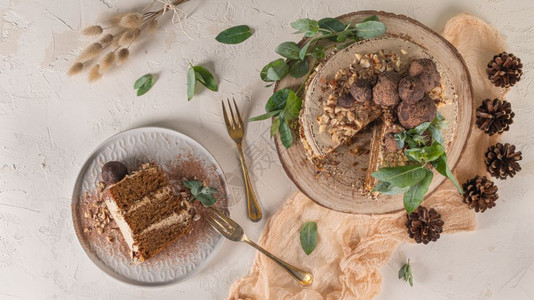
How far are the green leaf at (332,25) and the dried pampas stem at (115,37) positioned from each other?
0.85 m

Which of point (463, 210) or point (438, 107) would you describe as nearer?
point (438, 107)

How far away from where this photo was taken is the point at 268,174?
8.79ft

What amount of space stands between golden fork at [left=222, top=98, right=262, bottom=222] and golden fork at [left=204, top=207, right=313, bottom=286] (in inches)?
5.6

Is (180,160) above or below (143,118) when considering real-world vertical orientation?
below

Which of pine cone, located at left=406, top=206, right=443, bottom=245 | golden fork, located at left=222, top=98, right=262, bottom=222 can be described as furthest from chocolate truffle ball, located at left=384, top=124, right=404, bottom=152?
golden fork, located at left=222, top=98, right=262, bottom=222

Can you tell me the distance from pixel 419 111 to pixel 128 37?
5.43ft

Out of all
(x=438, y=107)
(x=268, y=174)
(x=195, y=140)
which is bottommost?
(x=268, y=174)

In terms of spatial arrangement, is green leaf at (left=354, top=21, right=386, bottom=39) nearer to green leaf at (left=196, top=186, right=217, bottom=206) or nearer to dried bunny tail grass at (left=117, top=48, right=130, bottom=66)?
green leaf at (left=196, top=186, right=217, bottom=206)

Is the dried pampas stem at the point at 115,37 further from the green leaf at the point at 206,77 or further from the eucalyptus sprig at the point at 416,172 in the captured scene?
the eucalyptus sprig at the point at 416,172

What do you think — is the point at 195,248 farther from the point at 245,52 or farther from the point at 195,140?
the point at 245,52

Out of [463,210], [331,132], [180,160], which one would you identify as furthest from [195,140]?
[463,210]

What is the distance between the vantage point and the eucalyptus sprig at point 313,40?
221 centimetres

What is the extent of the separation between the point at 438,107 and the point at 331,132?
0.55 m

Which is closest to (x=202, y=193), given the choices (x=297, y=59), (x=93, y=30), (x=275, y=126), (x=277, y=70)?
(x=275, y=126)
